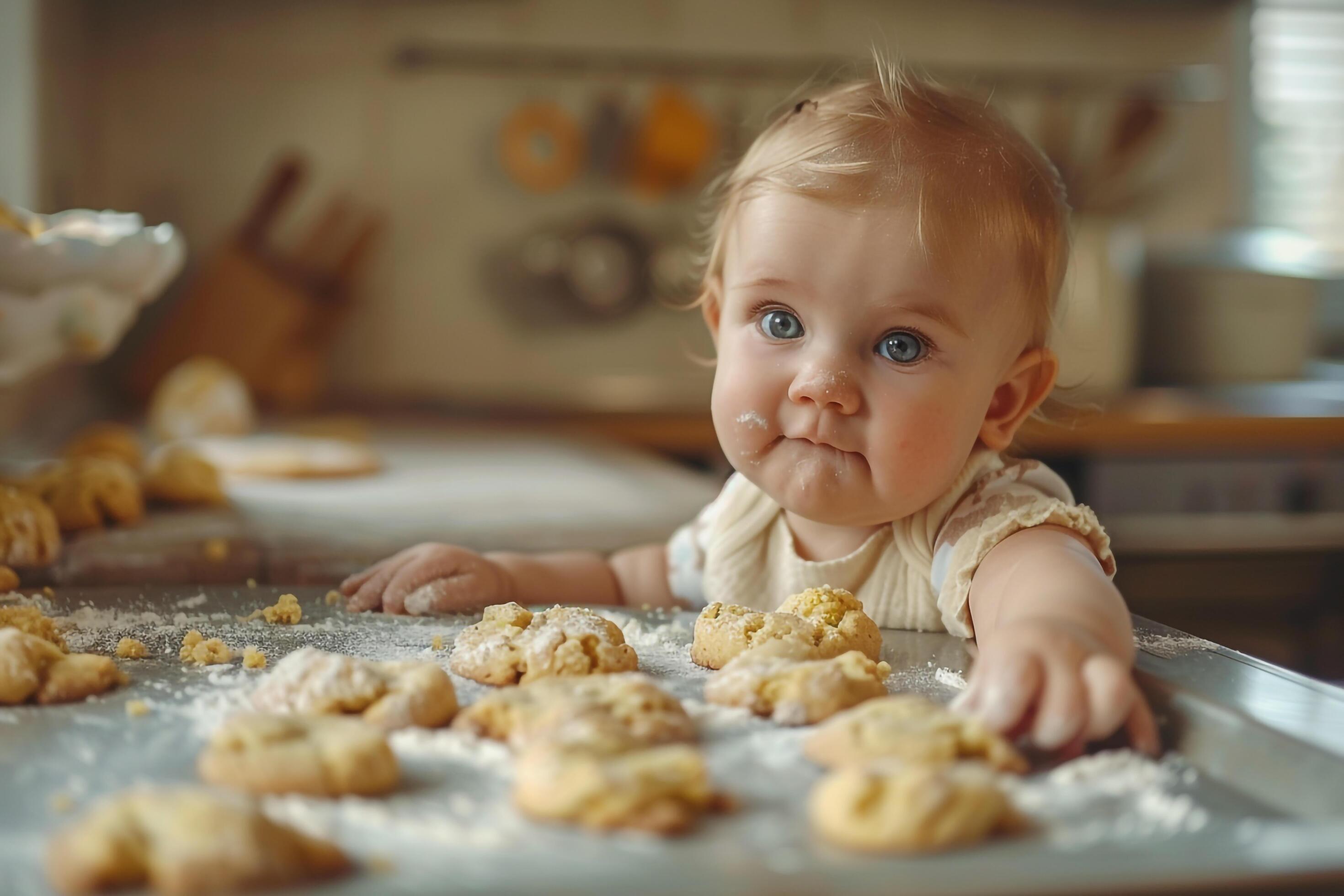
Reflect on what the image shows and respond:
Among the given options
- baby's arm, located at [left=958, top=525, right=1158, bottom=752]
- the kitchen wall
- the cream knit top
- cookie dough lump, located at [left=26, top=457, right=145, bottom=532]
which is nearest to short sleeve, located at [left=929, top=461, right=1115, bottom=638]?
the cream knit top

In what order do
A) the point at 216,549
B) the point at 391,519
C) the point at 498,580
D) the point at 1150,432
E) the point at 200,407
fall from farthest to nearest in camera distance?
1. the point at 1150,432
2. the point at 200,407
3. the point at 391,519
4. the point at 216,549
5. the point at 498,580

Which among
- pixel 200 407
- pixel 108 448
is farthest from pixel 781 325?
pixel 200 407

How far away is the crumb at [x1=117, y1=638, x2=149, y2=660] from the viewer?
70 centimetres

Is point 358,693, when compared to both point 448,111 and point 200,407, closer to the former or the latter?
point 200,407

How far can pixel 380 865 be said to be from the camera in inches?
16.3

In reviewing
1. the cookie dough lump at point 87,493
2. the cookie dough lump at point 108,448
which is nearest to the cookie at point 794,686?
the cookie dough lump at point 87,493

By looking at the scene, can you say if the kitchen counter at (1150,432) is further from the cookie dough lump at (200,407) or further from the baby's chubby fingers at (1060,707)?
the baby's chubby fingers at (1060,707)

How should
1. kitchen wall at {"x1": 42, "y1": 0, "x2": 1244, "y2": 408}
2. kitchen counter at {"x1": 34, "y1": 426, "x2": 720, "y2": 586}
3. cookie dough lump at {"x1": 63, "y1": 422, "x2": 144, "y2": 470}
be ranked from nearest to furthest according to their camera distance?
1. kitchen counter at {"x1": 34, "y1": 426, "x2": 720, "y2": 586}
2. cookie dough lump at {"x1": 63, "y1": 422, "x2": 144, "y2": 470}
3. kitchen wall at {"x1": 42, "y1": 0, "x2": 1244, "y2": 408}

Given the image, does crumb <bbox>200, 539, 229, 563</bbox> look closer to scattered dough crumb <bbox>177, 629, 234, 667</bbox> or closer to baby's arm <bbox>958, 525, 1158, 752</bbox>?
scattered dough crumb <bbox>177, 629, 234, 667</bbox>

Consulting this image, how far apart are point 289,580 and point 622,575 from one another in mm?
291

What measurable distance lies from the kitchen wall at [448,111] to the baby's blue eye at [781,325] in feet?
5.28

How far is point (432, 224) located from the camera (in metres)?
2.56

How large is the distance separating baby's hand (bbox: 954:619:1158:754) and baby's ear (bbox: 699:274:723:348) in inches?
15.9

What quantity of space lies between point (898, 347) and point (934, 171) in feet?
0.37
